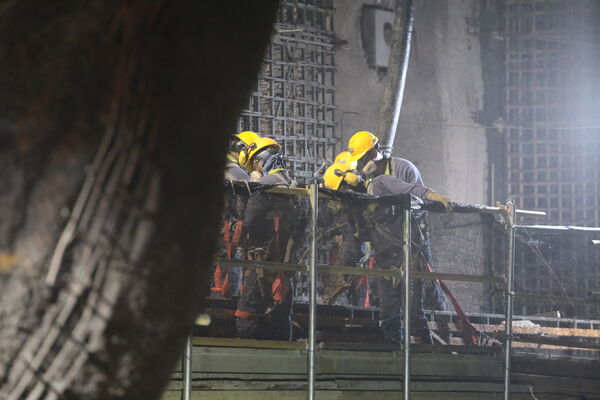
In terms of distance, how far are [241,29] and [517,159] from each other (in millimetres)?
17573

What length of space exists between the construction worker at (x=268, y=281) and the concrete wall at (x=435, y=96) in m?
9.17

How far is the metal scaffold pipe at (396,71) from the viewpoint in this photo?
49.9 ft

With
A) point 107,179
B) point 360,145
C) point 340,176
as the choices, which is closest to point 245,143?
point 340,176

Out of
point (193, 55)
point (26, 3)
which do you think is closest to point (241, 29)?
point (193, 55)

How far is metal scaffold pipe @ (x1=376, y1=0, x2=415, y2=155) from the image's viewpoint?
1520cm

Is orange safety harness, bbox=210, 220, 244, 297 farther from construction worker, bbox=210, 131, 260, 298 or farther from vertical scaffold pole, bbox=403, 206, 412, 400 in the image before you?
vertical scaffold pole, bbox=403, 206, 412, 400

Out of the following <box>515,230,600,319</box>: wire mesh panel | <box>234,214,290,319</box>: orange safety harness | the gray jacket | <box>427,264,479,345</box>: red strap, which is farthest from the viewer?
the gray jacket

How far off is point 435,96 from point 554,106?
2390 mm

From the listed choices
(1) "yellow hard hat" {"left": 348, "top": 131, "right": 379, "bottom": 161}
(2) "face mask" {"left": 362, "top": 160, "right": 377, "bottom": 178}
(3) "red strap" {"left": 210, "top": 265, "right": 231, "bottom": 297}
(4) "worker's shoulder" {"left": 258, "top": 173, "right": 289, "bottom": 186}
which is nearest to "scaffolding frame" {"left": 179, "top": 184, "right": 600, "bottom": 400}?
(3) "red strap" {"left": 210, "top": 265, "right": 231, "bottom": 297}

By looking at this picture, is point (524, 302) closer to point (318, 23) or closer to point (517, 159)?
point (318, 23)

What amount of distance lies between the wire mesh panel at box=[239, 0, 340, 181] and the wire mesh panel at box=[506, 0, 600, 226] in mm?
4365

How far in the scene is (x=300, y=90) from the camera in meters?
15.6

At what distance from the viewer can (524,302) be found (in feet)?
31.1

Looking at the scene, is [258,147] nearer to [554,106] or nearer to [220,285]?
[220,285]
